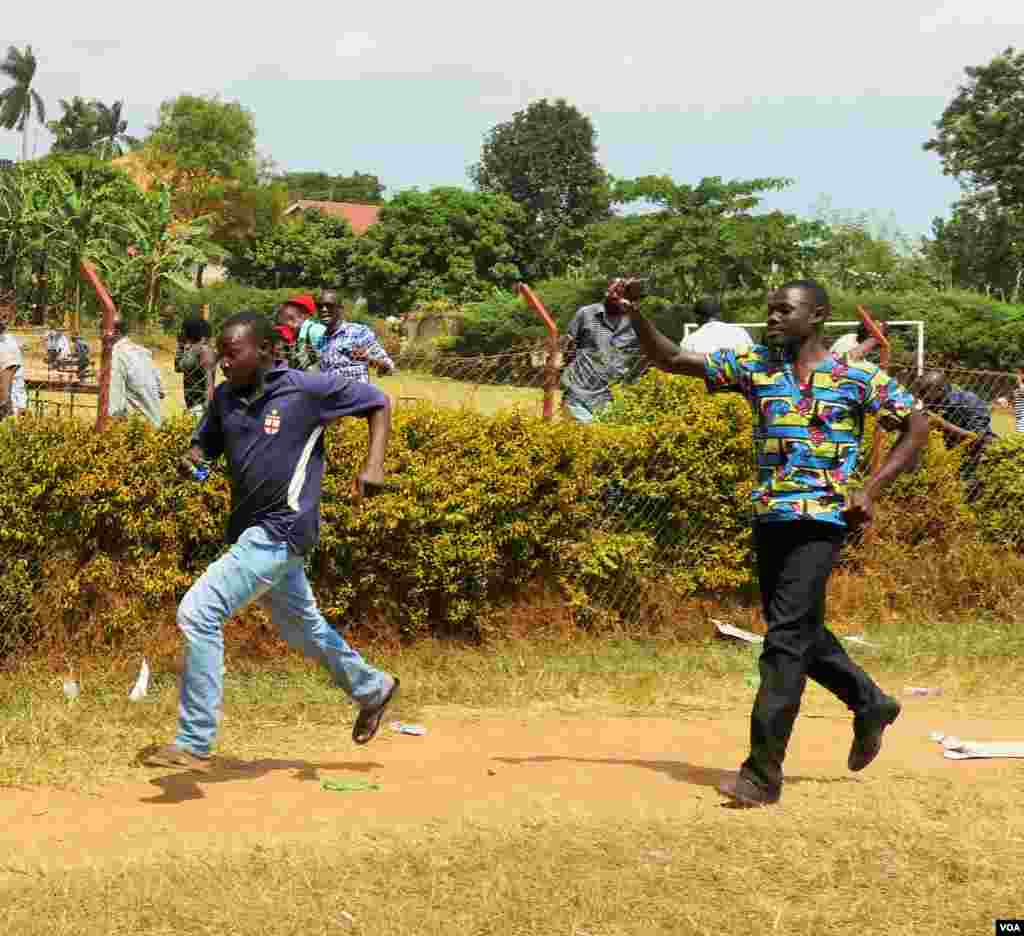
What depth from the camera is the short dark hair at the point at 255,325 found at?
5391 mm

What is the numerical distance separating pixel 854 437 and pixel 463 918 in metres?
2.39

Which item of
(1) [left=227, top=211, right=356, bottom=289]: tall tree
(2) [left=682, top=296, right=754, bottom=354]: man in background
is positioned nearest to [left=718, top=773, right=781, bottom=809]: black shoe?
(2) [left=682, top=296, right=754, bottom=354]: man in background

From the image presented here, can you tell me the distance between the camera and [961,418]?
10.1m

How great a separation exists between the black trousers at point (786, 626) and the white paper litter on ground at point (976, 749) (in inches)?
55.7

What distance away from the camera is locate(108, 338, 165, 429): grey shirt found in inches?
343

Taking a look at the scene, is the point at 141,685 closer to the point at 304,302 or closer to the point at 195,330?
the point at 304,302

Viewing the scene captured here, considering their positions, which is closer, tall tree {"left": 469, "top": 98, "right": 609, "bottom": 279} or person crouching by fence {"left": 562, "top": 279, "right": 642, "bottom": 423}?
person crouching by fence {"left": 562, "top": 279, "right": 642, "bottom": 423}

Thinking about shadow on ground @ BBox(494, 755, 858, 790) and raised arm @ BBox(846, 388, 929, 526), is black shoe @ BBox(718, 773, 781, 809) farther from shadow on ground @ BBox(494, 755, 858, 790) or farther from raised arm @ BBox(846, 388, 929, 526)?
raised arm @ BBox(846, 388, 929, 526)

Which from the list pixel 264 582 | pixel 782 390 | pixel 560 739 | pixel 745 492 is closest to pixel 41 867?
pixel 264 582

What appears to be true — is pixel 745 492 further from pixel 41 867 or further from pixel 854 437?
pixel 41 867

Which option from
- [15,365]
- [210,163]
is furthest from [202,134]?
[15,365]

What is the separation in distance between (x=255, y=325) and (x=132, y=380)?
3698mm

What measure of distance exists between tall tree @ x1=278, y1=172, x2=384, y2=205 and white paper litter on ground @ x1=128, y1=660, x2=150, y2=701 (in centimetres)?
10084

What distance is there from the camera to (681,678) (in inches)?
300
